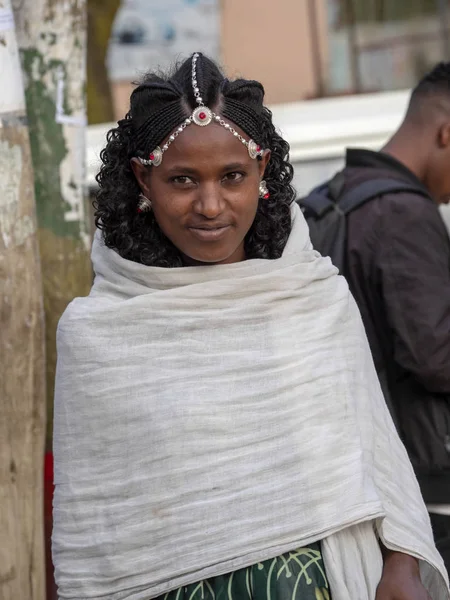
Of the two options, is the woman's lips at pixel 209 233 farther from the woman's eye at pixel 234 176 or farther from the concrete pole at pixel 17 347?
the concrete pole at pixel 17 347

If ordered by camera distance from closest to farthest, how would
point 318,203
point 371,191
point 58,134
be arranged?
point 371,191 < point 318,203 < point 58,134

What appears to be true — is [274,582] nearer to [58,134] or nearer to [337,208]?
[337,208]

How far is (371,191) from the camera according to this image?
3732 mm

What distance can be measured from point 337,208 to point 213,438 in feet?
4.61

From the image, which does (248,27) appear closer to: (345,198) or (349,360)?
(345,198)

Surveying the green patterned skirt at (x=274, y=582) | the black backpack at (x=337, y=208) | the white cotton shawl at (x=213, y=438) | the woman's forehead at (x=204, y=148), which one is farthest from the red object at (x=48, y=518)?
the woman's forehead at (x=204, y=148)

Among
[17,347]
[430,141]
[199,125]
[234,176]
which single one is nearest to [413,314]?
[430,141]

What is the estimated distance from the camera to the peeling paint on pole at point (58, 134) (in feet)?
13.3

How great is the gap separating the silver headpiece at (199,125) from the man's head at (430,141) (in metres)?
1.40

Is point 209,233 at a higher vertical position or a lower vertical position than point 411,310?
higher

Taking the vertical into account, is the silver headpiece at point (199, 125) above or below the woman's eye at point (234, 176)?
above

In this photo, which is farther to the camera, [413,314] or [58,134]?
[58,134]

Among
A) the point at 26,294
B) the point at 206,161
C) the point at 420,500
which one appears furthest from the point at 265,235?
the point at 26,294

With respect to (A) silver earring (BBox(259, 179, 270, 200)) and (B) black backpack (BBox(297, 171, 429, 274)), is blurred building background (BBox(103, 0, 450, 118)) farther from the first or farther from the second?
(A) silver earring (BBox(259, 179, 270, 200))
